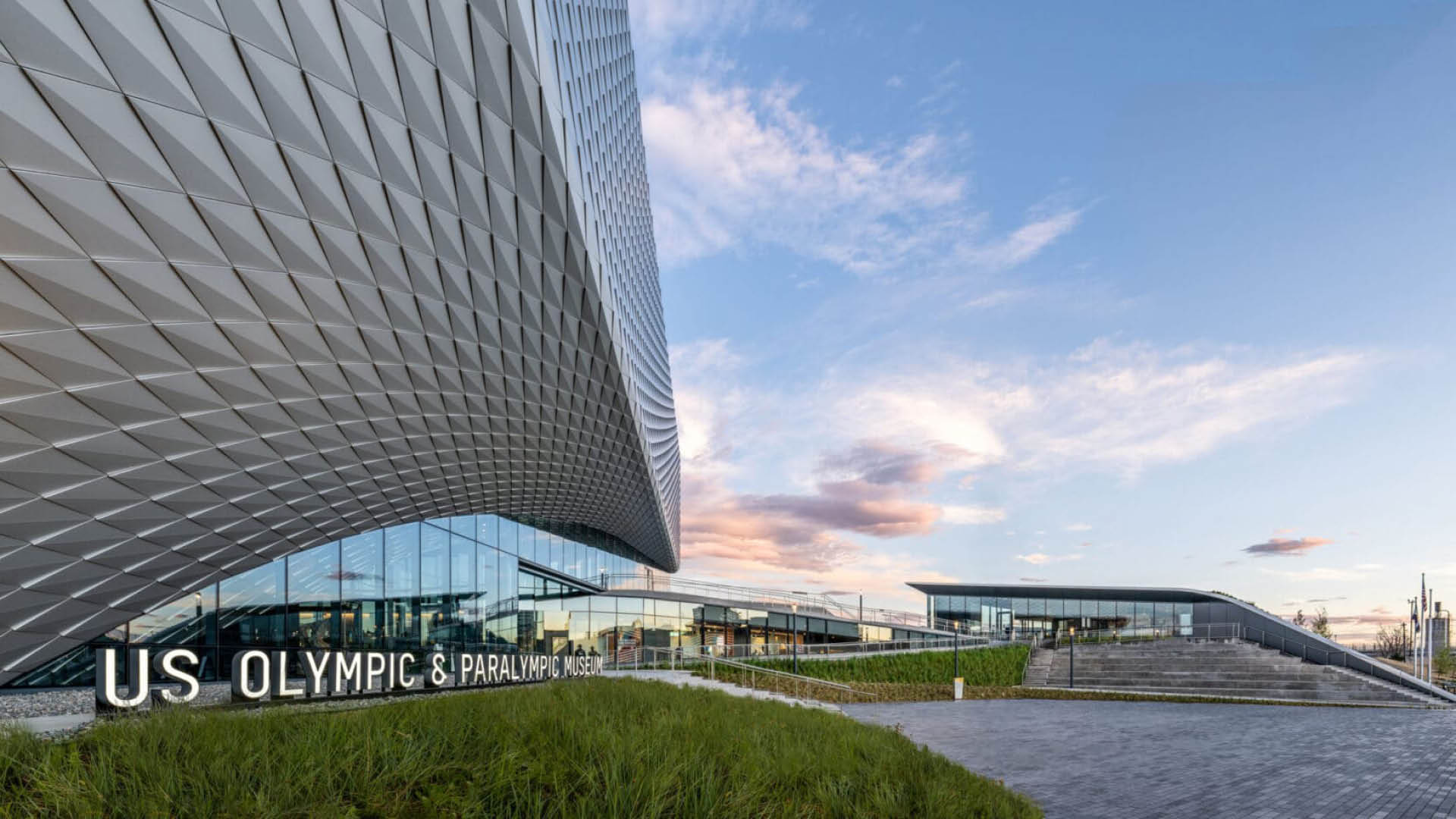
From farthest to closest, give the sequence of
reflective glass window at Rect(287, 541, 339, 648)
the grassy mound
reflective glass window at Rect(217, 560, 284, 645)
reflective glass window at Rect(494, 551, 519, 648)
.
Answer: reflective glass window at Rect(494, 551, 519, 648), the grassy mound, reflective glass window at Rect(287, 541, 339, 648), reflective glass window at Rect(217, 560, 284, 645)

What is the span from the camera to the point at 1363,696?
32125mm

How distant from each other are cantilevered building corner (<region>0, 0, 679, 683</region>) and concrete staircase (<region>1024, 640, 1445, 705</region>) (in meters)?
30.3

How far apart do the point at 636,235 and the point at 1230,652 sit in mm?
39117

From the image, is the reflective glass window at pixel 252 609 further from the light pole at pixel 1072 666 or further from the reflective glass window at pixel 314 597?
the light pole at pixel 1072 666

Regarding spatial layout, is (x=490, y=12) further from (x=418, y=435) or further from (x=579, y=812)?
(x=418, y=435)

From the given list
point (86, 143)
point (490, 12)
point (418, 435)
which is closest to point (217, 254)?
point (86, 143)

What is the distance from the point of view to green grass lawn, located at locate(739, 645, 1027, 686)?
3741 centimetres

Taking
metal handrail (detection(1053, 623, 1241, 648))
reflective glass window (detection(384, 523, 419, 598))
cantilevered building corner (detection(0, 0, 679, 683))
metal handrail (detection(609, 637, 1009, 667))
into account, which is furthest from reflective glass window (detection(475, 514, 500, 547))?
metal handrail (detection(1053, 623, 1241, 648))

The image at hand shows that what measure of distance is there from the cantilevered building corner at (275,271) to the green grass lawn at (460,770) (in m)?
6.39

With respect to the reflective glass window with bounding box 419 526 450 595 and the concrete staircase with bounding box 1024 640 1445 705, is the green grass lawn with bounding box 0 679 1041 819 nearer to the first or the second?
the reflective glass window with bounding box 419 526 450 595

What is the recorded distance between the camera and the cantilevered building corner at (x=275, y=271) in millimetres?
7965

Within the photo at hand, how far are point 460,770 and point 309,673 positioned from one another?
13959 mm

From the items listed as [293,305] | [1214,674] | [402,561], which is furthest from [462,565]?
[1214,674]

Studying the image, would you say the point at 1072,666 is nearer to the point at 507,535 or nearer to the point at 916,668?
the point at 916,668
